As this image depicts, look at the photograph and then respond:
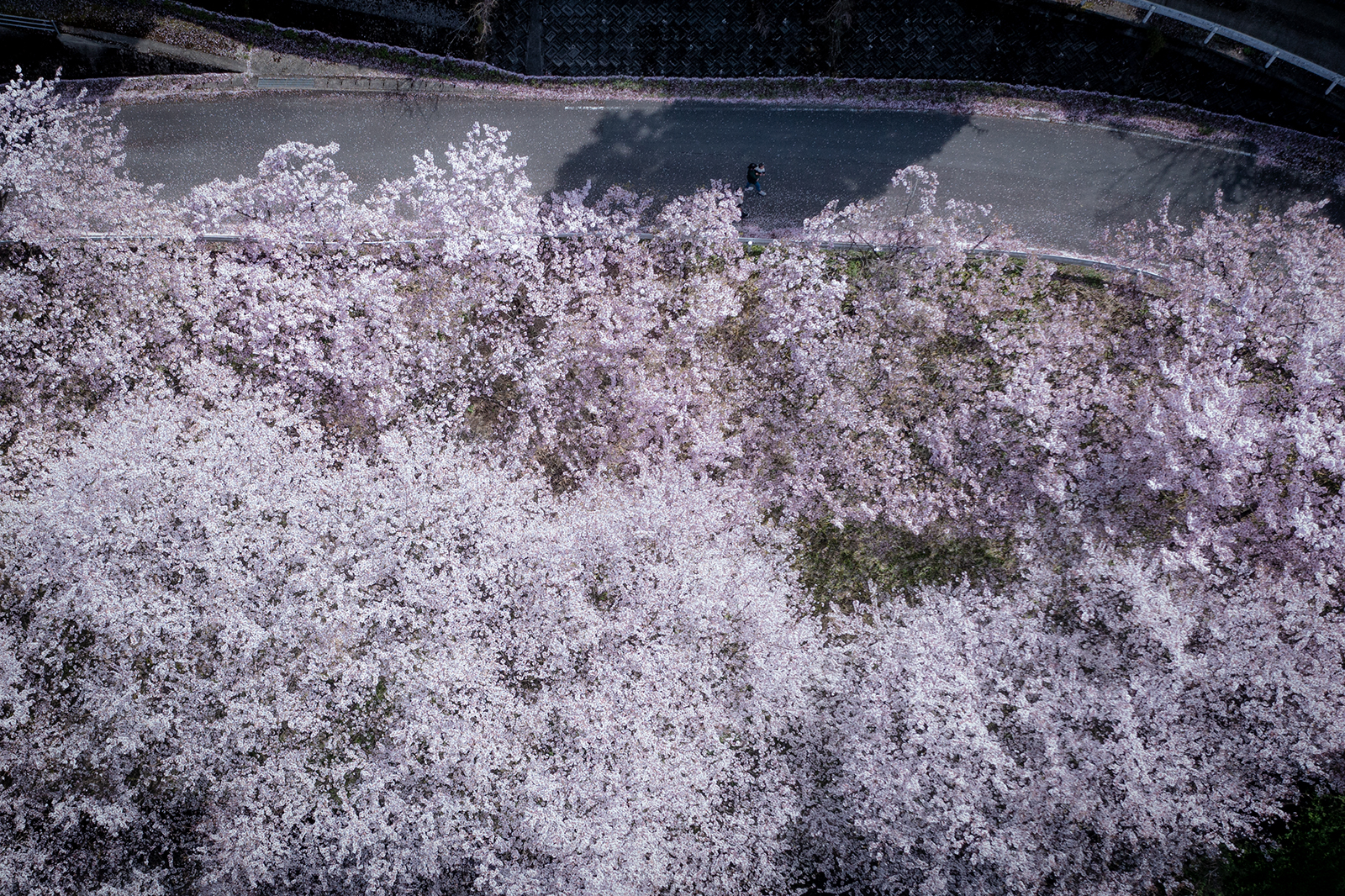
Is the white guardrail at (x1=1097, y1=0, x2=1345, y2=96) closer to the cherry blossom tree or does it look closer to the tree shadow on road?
the tree shadow on road

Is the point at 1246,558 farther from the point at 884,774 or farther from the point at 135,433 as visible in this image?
the point at 135,433

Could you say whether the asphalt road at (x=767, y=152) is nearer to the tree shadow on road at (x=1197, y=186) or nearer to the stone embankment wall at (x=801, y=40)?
the tree shadow on road at (x=1197, y=186)

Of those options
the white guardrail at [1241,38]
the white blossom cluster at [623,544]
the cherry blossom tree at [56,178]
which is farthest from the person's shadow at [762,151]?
the cherry blossom tree at [56,178]

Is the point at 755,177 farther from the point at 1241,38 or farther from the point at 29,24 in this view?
the point at 29,24

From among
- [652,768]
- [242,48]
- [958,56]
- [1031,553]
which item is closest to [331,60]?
[242,48]

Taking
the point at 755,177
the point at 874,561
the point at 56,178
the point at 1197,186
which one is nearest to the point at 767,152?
the point at 755,177

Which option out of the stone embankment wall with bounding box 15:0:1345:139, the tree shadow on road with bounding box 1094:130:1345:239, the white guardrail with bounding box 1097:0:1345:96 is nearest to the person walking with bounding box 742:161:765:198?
the stone embankment wall with bounding box 15:0:1345:139

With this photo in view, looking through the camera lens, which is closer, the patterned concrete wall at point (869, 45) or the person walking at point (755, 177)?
the person walking at point (755, 177)
